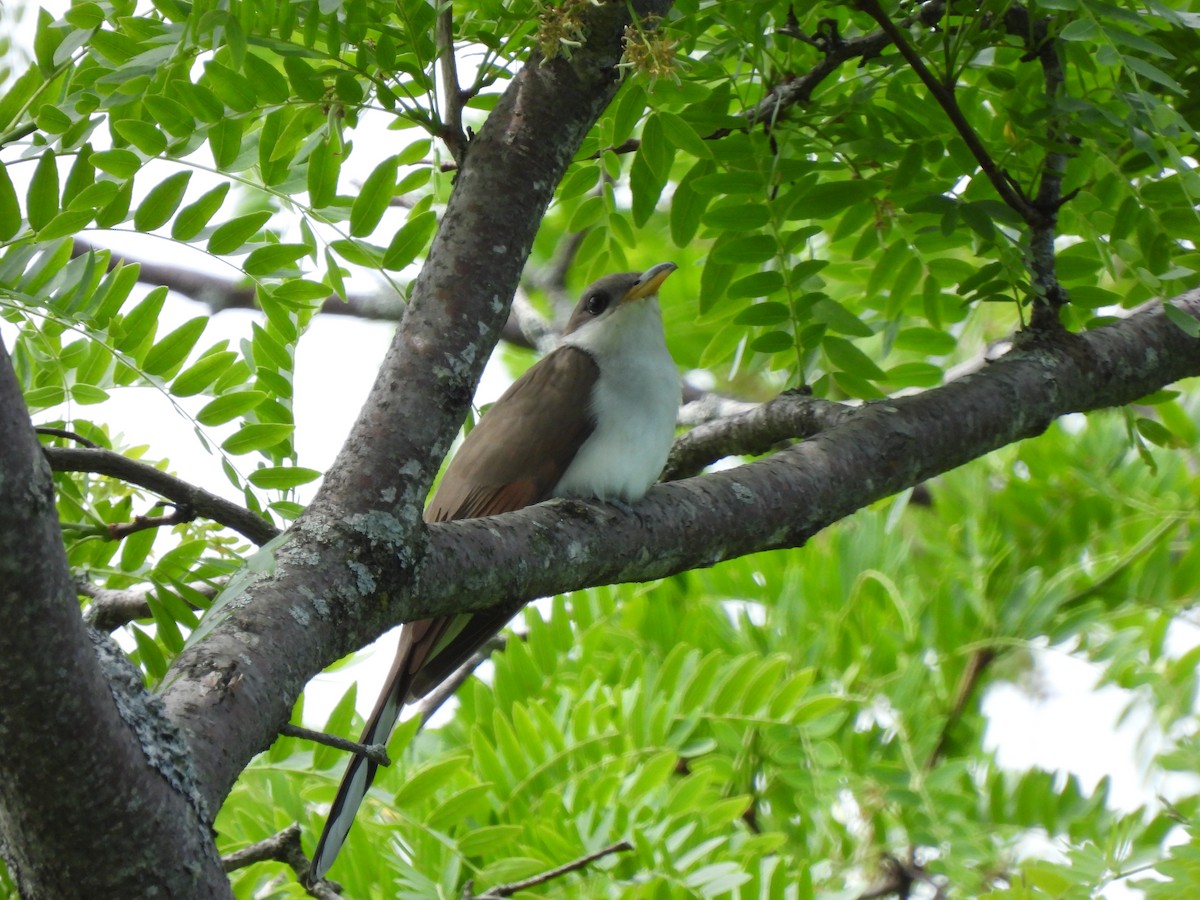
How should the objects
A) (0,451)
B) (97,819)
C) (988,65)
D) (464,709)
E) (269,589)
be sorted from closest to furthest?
(0,451), (97,819), (269,589), (988,65), (464,709)

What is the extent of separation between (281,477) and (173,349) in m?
0.39

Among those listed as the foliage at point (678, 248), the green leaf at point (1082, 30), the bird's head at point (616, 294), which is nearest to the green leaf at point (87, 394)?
the foliage at point (678, 248)

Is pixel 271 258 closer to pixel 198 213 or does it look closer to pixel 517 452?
pixel 198 213

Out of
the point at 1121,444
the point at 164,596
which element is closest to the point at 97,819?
the point at 164,596

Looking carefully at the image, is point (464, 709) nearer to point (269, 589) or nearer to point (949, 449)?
point (949, 449)

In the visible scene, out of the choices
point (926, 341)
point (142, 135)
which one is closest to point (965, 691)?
point (926, 341)

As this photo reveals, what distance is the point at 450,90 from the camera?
2439 millimetres

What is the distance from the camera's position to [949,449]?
118 inches

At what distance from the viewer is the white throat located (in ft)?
11.7

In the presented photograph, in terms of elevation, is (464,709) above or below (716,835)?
above

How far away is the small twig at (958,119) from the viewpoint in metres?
2.47

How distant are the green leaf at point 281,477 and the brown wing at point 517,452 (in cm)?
105

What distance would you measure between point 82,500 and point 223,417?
42 cm

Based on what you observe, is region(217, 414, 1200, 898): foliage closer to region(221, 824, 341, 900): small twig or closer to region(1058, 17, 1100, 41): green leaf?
region(221, 824, 341, 900): small twig
